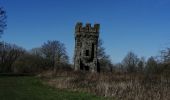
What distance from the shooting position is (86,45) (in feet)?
175

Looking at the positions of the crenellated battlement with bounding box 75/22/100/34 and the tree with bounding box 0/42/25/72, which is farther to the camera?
the tree with bounding box 0/42/25/72

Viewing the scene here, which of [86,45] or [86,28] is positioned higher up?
[86,28]

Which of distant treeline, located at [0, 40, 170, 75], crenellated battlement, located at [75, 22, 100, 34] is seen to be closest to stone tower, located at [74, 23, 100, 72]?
crenellated battlement, located at [75, 22, 100, 34]

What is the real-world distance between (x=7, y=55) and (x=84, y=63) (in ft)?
177

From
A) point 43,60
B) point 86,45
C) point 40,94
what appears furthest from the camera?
point 43,60

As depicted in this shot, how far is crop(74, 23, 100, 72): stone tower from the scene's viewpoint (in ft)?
173

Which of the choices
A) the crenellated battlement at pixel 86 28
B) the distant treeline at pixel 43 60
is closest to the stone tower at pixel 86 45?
the crenellated battlement at pixel 86 28

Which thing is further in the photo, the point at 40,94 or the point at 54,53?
the point at 54,53

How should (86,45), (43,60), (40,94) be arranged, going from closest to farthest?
1. (40,94)
2. (86,45)
3. (43,60)

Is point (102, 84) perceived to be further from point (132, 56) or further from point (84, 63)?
point (132, 56)

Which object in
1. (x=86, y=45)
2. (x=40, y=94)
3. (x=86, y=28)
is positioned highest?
(x=86, y=28)

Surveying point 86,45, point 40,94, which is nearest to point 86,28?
point 86,45

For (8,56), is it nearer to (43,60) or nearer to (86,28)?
(43,60)

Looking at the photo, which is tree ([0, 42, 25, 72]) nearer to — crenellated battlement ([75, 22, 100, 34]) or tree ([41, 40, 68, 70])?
tree ([41, 40, 68, 70])
